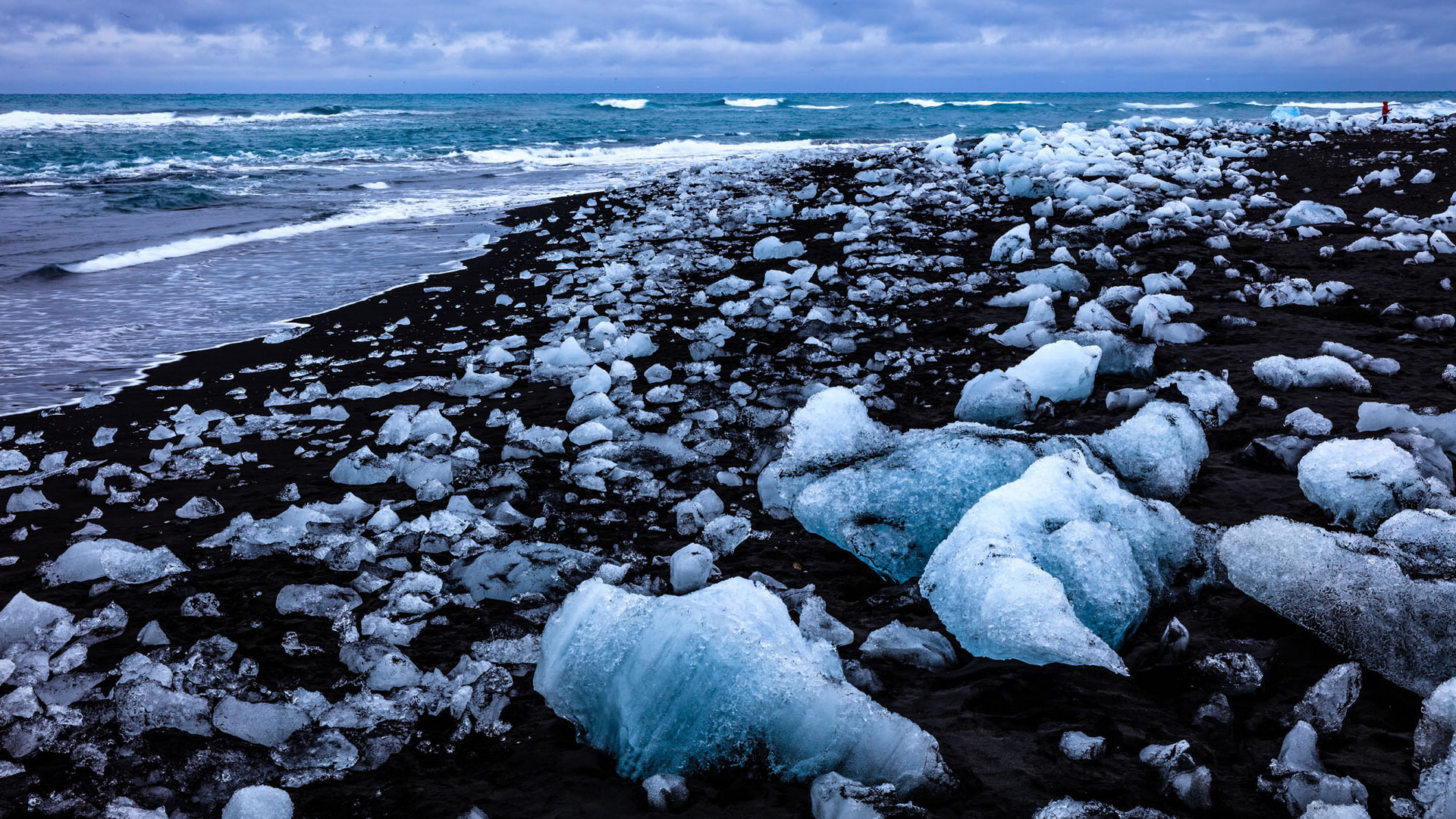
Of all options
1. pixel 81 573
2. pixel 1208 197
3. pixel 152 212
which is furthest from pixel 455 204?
pixel 81 573

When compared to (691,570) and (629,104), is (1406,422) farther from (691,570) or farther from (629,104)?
Result: (629,104)

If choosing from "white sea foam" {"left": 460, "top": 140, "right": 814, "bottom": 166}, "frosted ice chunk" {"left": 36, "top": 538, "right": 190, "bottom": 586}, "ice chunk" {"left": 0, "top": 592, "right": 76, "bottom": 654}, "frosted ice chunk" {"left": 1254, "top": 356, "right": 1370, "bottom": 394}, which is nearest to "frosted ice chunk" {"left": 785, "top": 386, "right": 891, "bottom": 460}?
"frosted ice chunk" {"left": 1254, "top": 356, "right": 1370, "bottom": 394}

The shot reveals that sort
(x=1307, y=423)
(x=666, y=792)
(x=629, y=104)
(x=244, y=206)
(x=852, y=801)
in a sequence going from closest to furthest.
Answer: (x=852, y=801), (x=666, y=792), (x=1307, y=423), (x=244, y=206), (x=629, y=104)

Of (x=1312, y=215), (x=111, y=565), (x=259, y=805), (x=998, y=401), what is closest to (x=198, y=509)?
(x=111, y=565)

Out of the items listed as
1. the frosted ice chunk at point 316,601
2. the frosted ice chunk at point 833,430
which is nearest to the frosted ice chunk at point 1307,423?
the frosted ice chunk at point 833,430

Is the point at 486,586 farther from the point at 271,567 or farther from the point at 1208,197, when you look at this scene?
the point at 1208,197

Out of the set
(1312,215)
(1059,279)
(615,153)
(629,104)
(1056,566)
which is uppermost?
(629,104)

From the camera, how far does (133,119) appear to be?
32656 mm

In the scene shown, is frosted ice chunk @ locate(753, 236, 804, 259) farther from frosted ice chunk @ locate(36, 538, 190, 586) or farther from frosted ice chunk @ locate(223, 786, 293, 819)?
frosted ice chunk @ locate(223, 786, 293, 819)

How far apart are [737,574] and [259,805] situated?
1.23 metres

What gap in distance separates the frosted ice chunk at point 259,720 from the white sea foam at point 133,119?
112 feet

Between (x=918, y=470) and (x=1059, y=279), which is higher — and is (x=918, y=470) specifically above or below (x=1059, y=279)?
below

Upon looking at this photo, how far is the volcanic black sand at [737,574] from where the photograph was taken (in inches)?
60.4

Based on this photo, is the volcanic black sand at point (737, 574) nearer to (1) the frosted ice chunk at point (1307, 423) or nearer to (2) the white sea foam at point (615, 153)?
(1) the frosted ice chunk at point (1307, 423)
